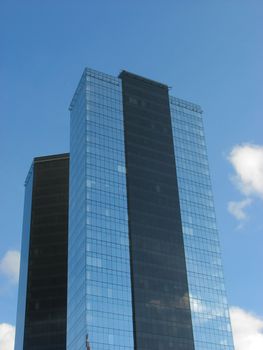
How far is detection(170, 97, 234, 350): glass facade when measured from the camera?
133 m

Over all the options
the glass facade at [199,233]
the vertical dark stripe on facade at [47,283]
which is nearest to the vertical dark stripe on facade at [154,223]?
the glass facade at [199,233]

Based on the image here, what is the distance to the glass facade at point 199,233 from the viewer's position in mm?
132750

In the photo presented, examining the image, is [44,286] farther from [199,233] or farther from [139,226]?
[139,226]

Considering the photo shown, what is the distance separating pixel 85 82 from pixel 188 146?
30.8m

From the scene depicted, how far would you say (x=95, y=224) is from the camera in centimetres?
12850

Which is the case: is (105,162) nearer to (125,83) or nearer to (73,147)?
(73,147)

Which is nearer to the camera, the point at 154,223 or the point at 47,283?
the point at 154,223

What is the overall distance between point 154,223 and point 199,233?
1331cm

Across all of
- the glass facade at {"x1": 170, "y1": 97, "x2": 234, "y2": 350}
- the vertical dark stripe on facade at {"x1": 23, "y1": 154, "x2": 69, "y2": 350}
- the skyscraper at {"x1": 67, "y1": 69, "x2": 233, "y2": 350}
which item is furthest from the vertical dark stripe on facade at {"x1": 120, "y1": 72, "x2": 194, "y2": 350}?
the vertical dark stripe on facade at {"x1": 23, "y1": 154, "x2": 69, "y2": 350}

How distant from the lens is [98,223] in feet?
423

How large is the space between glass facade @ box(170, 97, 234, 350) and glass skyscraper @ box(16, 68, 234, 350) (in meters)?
0.26

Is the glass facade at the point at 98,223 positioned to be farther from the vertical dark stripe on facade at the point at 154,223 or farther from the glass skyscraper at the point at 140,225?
the vertical dark stripe on facade at the point at 154,223

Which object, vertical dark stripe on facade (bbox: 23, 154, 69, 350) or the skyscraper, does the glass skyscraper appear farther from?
vertical dark stripe on facade (bbox: 23, 154, 69, 350)

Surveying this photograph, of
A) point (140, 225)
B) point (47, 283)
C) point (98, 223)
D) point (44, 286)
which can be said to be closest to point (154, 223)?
point (140, 225)
